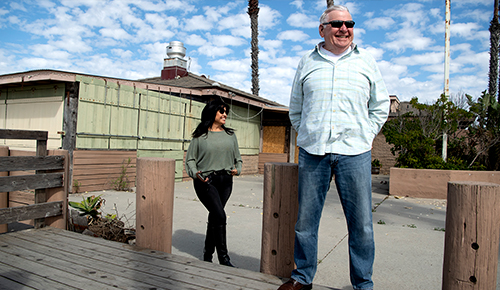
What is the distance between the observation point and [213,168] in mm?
3293

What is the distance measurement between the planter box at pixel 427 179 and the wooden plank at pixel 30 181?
8.17 m

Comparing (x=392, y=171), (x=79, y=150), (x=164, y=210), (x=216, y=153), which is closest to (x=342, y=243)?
(x=216, y=153)

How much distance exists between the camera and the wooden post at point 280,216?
2483 millimetres

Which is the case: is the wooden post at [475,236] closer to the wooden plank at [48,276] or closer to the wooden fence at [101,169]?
the wooden plank at [48,276]

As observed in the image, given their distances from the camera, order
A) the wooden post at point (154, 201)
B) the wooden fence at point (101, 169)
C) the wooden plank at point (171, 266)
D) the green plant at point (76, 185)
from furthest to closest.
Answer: the wooden fence at point (101, 169) < the green plant at point (76, 185) < the wooden post at point (154, 201) < the wooden plank at point (171, 266)

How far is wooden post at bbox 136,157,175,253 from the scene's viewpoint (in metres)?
2.90

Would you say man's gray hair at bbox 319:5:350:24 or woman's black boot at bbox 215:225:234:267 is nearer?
man's gray hair at bbox 319:5:350:24

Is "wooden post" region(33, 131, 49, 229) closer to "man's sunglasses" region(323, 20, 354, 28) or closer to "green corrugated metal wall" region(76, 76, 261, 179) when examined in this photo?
"man's sunglasses" region(323, 20, 354, 28)

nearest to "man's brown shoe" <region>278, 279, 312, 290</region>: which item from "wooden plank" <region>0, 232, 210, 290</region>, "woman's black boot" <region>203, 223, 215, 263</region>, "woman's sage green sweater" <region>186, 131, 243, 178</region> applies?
"wooden plank" <region>0, 232, 210, 290</region>

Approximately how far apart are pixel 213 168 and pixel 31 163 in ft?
6.35

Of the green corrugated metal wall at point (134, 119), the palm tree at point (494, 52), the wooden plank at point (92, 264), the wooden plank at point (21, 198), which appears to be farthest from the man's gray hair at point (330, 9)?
the palm tree at point (494, 52)

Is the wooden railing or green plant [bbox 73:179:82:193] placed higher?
the wooden railing

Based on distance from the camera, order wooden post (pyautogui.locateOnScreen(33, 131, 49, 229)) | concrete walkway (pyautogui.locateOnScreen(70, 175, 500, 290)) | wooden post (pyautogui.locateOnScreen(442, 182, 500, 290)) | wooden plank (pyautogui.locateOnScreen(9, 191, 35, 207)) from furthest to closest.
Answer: wooden plank (pyautogui.locateOnScreen(9, 191, 35, 207)) < wooden post (pyautogui.locateOnScreen(33, 131, 49, 229)) < concrete walkway (pyautogui.locateOnScreen(70, 175, 500, 290)) < wooden post (pyautogui.locateOnScreen(442, 182, 500, 290))

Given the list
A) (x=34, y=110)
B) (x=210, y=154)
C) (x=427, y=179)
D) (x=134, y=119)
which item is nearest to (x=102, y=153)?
(x=134, y=119)
